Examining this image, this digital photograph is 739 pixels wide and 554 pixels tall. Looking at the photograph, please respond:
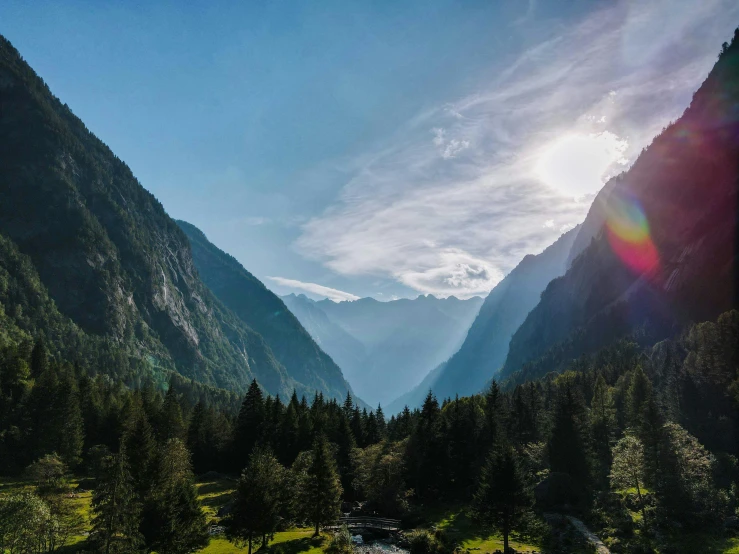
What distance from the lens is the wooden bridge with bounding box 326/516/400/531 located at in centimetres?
7031

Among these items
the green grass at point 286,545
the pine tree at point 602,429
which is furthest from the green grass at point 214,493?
the pine tree at point 602,429

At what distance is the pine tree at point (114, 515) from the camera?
37281mm

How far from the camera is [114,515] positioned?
3775cm

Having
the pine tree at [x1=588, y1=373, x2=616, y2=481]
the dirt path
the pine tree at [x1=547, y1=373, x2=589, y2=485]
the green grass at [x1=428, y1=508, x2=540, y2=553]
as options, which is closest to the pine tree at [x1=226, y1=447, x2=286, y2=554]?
the green grass at [x1=428, y1=508, x2=540, y2=553]

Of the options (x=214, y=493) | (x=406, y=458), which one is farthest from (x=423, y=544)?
(x=214, y=493)

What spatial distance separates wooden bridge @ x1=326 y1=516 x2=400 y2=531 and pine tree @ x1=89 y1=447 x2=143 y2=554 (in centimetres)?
3801

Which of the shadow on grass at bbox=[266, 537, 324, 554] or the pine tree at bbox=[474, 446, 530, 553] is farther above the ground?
the pine tree at bbox=[474, 446, 530, 553]

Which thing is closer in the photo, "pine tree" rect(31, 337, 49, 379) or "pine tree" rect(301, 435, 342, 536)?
"pine tree" rect(301, 435, 342, 536)

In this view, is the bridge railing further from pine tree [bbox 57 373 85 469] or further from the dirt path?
pine tree [bbox 57 373 85 469]

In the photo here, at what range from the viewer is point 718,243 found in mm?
183625

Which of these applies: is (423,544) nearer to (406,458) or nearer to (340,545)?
(340,545)

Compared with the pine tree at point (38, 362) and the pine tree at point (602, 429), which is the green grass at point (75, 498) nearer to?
the pine tree at point (38, 362)

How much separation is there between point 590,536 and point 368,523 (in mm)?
33370

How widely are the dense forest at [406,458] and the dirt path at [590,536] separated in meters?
1.96
